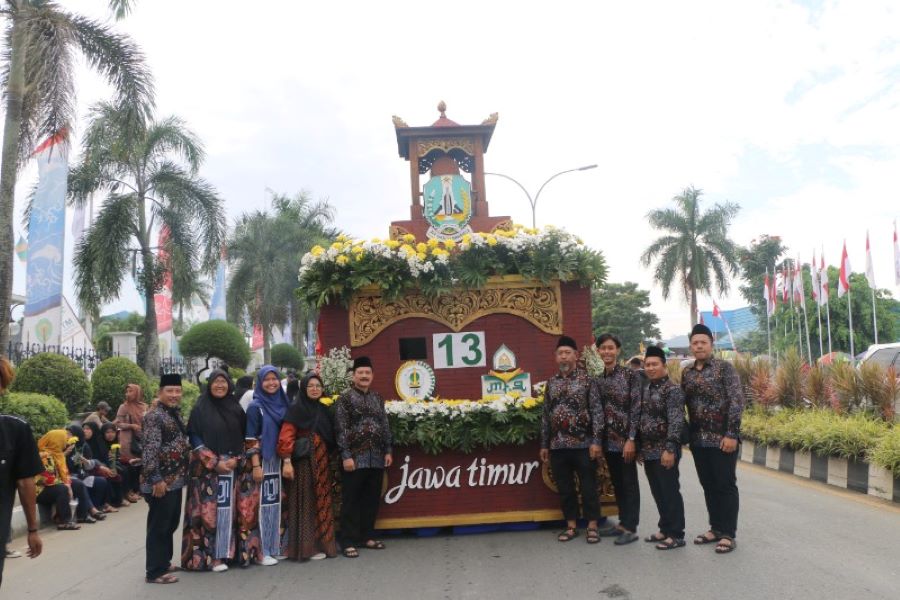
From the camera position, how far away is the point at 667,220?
35094 mm

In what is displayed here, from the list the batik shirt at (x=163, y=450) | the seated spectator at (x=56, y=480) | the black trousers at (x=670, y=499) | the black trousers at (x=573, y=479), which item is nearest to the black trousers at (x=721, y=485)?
the black trousers at (x=670, y=499)

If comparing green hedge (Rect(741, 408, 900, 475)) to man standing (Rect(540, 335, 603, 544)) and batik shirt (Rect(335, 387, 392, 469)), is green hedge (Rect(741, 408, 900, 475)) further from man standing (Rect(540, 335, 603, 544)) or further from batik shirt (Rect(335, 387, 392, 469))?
batik shirt (Rect(335, 387, 392, 469))

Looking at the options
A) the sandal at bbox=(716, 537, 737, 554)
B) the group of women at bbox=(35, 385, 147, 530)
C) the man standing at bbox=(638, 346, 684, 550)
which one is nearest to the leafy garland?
the man standing at bbox=(638, 346, 684, 550)

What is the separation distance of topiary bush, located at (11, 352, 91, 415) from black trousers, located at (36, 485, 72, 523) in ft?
13.4

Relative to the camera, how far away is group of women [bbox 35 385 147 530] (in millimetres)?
8250

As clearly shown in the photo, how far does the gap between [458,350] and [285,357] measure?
2722cm

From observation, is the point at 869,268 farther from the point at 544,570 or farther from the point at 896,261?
the point at 544,570

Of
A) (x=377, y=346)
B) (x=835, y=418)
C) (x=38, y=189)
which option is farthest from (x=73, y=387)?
(x=835, y=418)

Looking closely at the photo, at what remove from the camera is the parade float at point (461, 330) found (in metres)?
6.89

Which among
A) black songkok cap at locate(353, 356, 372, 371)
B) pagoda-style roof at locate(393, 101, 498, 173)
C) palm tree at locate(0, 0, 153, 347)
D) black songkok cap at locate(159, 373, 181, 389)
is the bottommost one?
black songkok cap at locate(159, 373, 181, 389)

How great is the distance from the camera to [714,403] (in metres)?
5.96

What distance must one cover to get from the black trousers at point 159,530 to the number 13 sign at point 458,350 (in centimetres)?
269

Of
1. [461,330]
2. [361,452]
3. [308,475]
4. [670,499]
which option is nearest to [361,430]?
[361,452]

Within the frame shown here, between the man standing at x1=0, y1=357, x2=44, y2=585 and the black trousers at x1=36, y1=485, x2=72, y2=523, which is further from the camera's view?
the black trousers at x1=36, y1=485, x2=72, y2=523
